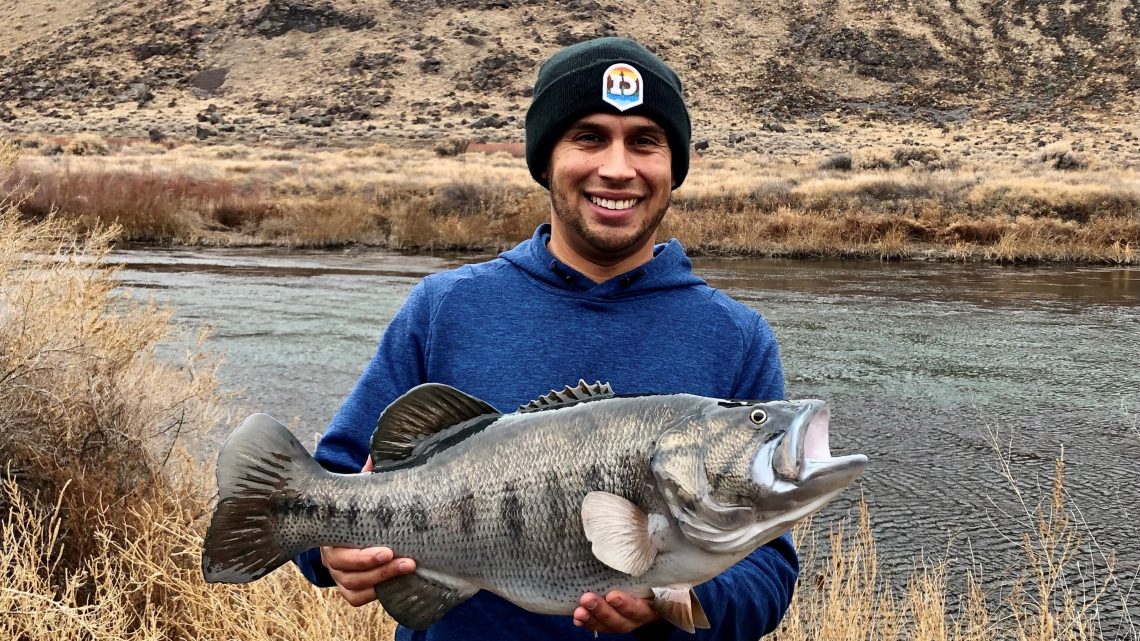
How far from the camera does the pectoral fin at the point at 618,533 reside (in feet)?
5.69

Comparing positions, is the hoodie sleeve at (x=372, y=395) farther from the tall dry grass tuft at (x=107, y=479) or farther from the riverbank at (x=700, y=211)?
the riverbank at (x=700, y=211)

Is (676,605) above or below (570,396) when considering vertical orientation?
below

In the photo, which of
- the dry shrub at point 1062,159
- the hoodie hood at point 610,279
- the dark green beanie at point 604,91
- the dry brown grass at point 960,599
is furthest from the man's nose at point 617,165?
the dry shrub at point 1062,159

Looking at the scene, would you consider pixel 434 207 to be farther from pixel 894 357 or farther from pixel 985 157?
pixel 985 157

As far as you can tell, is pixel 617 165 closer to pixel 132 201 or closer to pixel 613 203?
pixel 613 203

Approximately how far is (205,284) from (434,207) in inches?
364

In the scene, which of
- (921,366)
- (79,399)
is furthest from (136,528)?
(921,366)

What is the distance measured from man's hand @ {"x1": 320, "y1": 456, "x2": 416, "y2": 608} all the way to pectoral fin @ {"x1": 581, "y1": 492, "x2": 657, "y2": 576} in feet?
1.55

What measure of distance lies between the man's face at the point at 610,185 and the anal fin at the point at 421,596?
3.12ft

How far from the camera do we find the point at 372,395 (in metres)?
2.30

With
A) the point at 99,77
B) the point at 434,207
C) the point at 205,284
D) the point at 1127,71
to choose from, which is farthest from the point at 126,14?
the point at 1127,71

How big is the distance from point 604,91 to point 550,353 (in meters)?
0.73

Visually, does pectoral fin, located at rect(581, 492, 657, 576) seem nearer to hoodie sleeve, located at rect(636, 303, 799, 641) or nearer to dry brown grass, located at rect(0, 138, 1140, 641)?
hoodie sleeve, located at rect(636, 303, 799, 641)

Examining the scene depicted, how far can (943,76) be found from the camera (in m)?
68.6
